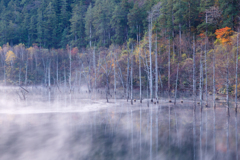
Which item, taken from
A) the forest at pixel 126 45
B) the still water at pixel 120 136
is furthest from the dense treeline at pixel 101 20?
the still water at pixel 120 136

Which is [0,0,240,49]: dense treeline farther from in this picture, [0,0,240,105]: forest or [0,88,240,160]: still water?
[0,88,240,160]: still water

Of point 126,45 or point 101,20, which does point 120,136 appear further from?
point 101,20

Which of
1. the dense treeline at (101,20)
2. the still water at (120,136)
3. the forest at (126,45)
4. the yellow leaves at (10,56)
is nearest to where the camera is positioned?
the still water at (120,136)

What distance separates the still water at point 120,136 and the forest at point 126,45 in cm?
381

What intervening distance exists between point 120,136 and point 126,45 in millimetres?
39281

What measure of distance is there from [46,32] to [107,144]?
251 ft

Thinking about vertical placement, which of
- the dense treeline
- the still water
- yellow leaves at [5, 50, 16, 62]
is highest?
the dense treeline

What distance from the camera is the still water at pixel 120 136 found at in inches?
389

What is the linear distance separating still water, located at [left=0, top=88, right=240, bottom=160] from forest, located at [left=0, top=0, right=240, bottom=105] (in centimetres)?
381

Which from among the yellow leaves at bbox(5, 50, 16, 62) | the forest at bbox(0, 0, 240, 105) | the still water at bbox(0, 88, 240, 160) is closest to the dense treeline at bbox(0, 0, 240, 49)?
the forest at bbox(0, 0, 240, 105)

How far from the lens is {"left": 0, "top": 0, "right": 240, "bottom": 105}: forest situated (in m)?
25.1

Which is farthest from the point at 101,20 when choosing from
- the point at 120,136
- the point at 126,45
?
the point at 120,136

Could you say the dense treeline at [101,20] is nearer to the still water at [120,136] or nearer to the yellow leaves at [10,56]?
the yellow leaves at [10,56]

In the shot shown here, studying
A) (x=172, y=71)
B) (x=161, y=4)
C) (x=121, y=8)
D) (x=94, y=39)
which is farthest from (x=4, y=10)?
(x=172, y=71)
